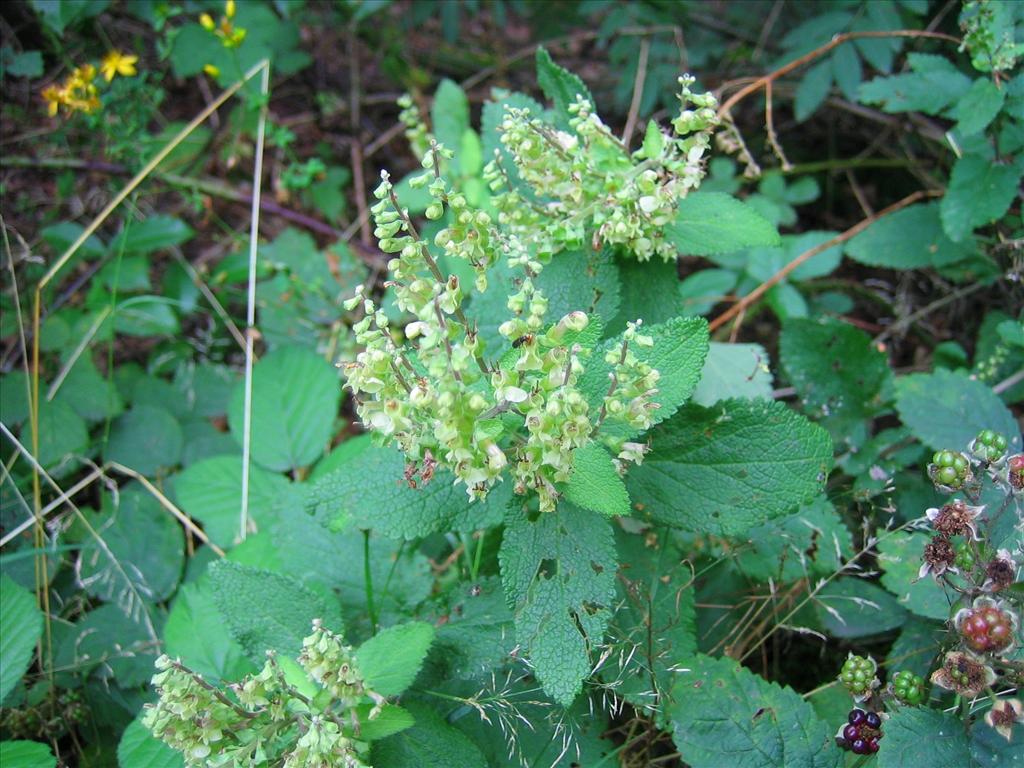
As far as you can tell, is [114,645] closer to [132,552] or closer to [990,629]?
[132,552]

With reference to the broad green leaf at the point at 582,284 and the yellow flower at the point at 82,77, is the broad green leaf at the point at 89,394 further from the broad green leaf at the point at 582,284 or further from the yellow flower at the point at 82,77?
the broad green leaf at the point at 582,284

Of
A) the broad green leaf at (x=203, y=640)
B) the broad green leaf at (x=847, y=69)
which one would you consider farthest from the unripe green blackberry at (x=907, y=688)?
the broad green leaf at (x=847, y=69)

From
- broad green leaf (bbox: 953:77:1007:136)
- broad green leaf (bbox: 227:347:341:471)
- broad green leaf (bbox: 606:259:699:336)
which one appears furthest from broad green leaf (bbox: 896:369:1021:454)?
broad green leaf (bbox: 227:347:341:471)

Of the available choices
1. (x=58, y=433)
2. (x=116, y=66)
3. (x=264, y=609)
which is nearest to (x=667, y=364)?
(x=264, y=609)

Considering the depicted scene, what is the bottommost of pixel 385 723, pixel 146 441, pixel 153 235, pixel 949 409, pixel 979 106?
pixel 949 409

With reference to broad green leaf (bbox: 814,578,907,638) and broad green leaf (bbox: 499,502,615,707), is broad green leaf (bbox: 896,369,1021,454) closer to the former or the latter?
broad green leaf (bbox: 814,578,907,638)

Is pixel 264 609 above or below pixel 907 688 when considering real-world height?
above

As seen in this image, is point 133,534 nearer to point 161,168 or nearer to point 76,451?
point 76,451
